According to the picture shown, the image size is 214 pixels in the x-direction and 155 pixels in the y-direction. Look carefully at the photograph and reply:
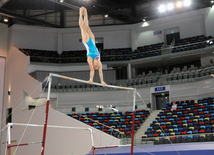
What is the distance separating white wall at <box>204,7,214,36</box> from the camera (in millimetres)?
Result: 25219

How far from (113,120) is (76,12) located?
16291 mm

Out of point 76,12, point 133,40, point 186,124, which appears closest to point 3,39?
point 76,12

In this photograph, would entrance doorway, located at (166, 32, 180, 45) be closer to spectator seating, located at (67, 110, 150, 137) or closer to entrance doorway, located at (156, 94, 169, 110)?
entrance doorway, located at (156, 94, 169, 110)

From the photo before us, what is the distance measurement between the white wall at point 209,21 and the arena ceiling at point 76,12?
0.69m

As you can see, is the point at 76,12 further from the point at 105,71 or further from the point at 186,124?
the point at 186,124

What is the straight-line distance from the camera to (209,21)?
25422 mm

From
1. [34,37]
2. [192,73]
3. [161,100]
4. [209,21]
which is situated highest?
[209,21]

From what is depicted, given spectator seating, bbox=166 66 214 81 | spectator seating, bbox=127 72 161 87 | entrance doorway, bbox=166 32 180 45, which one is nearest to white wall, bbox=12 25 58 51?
spectator seating, bbox=127 72 161 87

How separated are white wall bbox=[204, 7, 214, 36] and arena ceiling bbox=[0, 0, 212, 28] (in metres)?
→ 0.69

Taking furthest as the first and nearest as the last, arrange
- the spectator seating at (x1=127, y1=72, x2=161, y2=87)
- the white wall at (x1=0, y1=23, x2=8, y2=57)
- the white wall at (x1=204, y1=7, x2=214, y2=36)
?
the white wall at (x1=0, y1=23, x2=8, y2=57) < the white wall at (x1=204, y1=7, x2=214, y2=36) < the spectator seating at (x1=127, y1=72, x2=161, y2=87)

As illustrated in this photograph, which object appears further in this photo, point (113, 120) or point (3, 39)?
point (3, 39)

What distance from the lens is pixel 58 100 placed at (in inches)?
948

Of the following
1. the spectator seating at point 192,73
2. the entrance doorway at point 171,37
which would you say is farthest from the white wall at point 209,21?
the spectator seating at point 192,73

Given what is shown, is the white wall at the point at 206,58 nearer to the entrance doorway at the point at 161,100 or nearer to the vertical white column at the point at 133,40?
the entrance doorway at the point at 161,100
